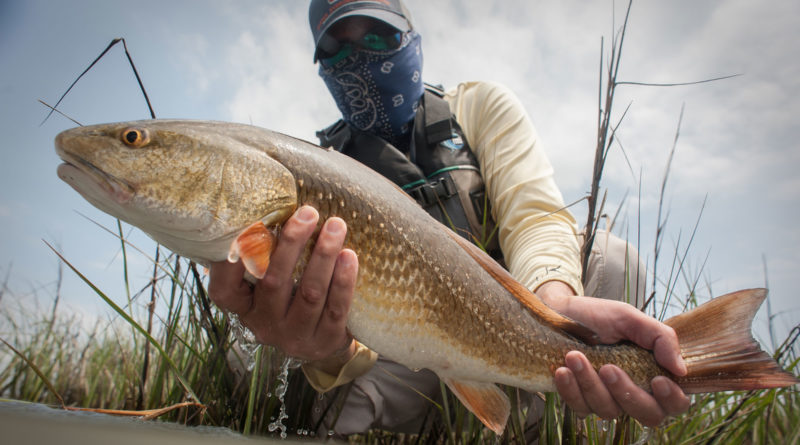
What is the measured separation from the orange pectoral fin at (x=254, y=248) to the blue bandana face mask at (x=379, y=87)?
2.15m

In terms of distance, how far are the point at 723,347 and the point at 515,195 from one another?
1509mm

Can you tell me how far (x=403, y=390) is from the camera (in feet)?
9.52

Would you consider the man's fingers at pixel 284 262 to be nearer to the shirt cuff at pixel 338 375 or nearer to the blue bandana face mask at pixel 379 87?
the shirt cuff at pixel 338 375

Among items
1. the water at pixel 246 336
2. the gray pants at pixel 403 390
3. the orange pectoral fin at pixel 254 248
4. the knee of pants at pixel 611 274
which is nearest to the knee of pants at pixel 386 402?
the gray pants at pixel 403 390

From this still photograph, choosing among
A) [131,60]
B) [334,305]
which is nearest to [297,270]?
[334,305]

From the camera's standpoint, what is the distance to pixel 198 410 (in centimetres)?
221

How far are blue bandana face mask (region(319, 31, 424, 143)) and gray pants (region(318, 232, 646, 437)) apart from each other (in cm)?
182

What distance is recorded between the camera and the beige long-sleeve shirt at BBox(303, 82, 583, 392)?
244 centimetres

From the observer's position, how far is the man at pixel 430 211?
1810 millimetres

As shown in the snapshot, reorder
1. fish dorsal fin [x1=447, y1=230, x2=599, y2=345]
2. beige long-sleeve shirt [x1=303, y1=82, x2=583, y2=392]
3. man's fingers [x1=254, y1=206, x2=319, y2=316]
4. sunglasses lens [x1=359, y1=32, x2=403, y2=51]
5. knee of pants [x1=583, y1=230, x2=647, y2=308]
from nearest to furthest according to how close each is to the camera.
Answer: man's fingers [x1=254, y1=206, x2=319, y2=316] < fish dorsal fin [x1=447, y1=230, x2=599, y2=345] < beige long-sleeve shirt [x1=303, y1=82, x2=583, y2=392] < knee of pants [x1=583, y1=230, x2=647, y2=308] < sunglasses lens [x1=359, y1=32, x2=403, y2=51]

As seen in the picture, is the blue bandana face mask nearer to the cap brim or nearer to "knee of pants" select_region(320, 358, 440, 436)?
the cap brim

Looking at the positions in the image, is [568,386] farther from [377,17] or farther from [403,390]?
[377,17]

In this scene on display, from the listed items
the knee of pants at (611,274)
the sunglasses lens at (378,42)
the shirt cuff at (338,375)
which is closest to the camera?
the shirt cuff at (338,375)

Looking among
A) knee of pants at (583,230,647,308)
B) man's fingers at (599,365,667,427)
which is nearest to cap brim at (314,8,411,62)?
knee of pants at (583,230,647,308)
